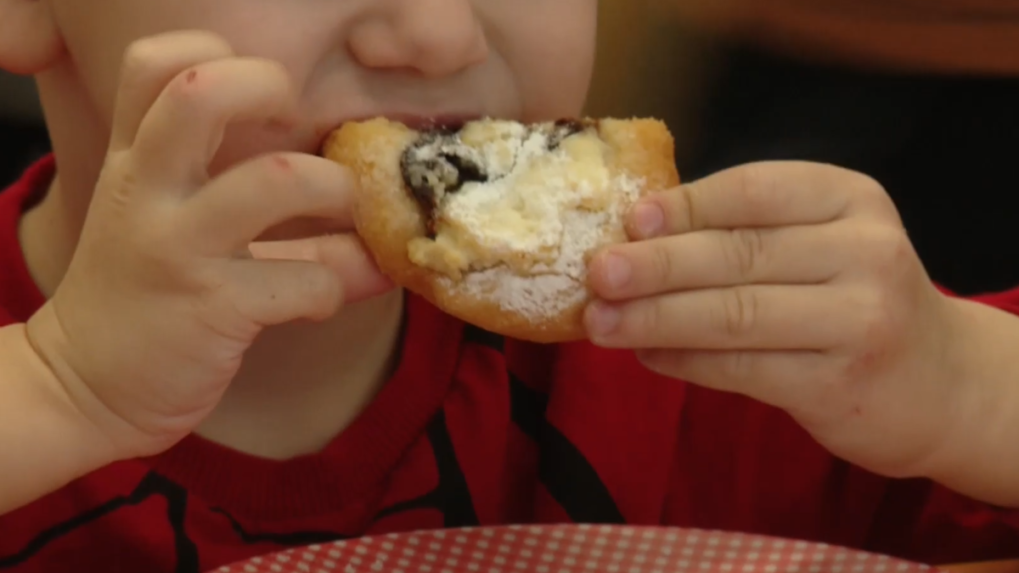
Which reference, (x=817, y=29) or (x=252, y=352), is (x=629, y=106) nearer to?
(x=817, y=29)

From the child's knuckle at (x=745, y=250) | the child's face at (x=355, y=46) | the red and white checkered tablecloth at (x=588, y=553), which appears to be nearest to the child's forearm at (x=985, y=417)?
the red and white checkered tablecloth at (x=588, y=553)

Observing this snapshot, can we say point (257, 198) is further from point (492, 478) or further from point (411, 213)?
point (492, 478)

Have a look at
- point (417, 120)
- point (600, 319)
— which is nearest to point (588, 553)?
point (600, 319)

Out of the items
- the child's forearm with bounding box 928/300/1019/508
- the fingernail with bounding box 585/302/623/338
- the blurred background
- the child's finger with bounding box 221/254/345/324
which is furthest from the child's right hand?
the blurred background

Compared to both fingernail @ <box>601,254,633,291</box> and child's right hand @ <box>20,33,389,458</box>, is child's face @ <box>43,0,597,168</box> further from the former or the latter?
fingernail @ <box>601,254,633,291</box>

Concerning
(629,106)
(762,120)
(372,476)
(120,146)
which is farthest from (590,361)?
(629,106)

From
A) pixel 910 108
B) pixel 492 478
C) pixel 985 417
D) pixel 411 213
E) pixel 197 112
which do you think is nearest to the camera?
pixel 197 112
